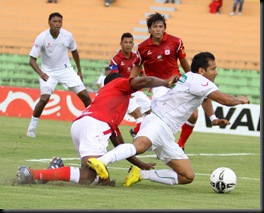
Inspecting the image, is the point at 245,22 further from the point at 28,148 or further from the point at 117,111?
the point at 117,111

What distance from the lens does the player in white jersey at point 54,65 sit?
18125mm

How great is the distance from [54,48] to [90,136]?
8.23 metres

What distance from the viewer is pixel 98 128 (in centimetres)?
1049

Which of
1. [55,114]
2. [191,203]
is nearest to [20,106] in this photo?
[55,114]

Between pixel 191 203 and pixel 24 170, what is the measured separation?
1984 millimetres

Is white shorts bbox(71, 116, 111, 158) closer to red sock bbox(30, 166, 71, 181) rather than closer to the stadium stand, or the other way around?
red sock bbox(30, 166, 71, 181)

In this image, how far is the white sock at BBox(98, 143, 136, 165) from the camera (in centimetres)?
998

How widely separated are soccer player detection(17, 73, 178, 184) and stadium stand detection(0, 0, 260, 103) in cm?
1712

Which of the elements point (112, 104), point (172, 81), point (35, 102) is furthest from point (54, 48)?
point (172, 81)

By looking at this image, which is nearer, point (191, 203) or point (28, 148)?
point (191, 203)

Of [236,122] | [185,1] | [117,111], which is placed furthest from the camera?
[185,1]

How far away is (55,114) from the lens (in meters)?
25.8

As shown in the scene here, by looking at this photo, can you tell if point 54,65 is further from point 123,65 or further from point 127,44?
point 127,44

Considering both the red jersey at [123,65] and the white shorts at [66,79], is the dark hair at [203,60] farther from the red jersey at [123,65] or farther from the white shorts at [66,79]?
the white shorts at [66,79]
